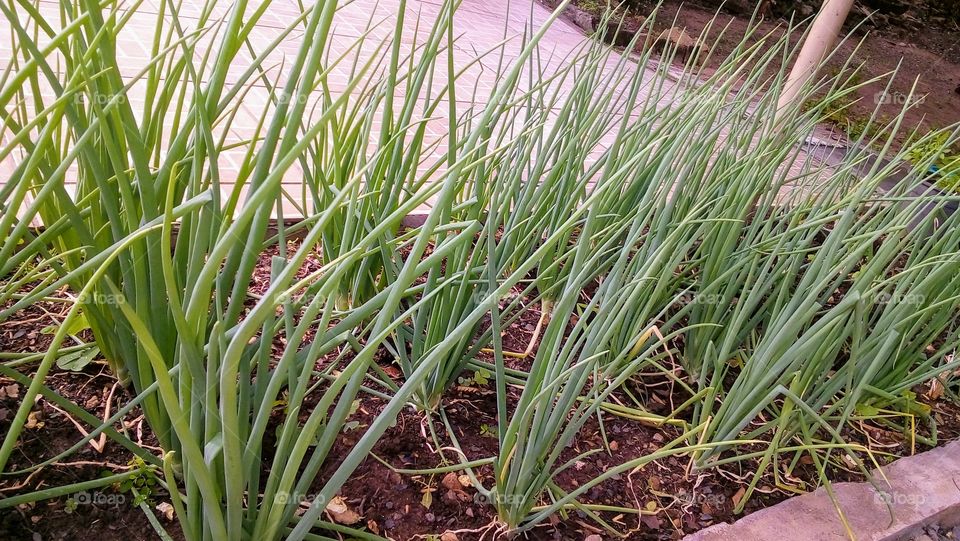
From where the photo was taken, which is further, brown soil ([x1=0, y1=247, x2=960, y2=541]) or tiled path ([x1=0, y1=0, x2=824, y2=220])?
tiled path ([x1=0, y1=0, x2=824, y2=220])

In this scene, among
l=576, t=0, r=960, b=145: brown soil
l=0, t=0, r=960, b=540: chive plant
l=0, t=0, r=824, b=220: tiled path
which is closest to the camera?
l=0, t=0, r=960, b=540: chive plant

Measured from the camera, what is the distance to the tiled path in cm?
205

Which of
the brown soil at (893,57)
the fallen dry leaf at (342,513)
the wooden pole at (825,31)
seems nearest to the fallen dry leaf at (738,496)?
the fallen dry leaf at (342,513)

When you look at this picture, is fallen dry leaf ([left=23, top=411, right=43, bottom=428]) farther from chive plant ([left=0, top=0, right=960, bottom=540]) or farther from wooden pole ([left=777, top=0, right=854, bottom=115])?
wooden pole ([left=777, top=0, right=854, bottom=115])

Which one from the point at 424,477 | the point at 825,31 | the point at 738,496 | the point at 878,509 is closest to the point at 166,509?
the point at 424,477

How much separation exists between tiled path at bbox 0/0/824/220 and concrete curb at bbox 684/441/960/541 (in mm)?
908

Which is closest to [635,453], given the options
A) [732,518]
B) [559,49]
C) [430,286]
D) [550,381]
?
[732,518]

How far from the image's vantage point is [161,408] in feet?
2.75

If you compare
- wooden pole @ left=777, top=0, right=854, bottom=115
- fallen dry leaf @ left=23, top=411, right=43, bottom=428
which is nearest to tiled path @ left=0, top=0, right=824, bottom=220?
fallen dry leaf @ left=23, top=411, right=43, bottom=428

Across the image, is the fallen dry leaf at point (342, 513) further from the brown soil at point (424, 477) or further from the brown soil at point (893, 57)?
the brown soil at point (893, 57)

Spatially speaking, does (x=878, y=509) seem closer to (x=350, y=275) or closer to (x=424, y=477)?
(x=424, y=477)

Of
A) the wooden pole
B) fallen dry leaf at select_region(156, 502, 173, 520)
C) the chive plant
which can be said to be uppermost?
the wooden pole

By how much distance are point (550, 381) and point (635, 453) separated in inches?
16.8

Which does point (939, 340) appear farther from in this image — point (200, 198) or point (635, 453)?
point (200, 198)
